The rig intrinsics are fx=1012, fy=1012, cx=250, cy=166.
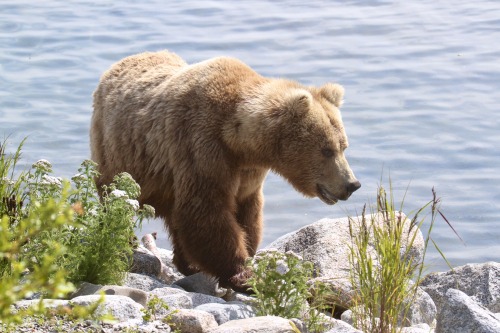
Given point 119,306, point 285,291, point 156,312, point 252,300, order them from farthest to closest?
1. point 252,300
2. point 285,291
3. point 156,312
4. point 119,306

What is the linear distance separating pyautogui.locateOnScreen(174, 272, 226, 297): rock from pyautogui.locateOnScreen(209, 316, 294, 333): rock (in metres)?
2.50

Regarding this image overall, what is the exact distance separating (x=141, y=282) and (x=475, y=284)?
2.40m

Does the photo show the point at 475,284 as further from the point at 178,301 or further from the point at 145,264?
the point at 178,301

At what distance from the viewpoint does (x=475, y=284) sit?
283 inches

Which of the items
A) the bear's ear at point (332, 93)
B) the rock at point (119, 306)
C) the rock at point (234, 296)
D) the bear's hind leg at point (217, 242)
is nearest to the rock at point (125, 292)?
the rock at point (119, 306)

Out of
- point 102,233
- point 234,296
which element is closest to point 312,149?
point 234,296

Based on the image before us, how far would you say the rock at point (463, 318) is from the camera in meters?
5.45

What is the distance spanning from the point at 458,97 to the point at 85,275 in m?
8.34

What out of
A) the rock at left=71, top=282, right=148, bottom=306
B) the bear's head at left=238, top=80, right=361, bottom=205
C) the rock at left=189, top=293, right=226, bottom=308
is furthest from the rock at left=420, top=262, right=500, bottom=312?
the rock at left=71, top=282, right=148, bottom=306

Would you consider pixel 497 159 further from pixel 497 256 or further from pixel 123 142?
pixel 123 142

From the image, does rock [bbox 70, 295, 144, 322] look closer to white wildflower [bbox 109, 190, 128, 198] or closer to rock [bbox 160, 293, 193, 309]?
rock [bbox 160, 293, 193, 309]

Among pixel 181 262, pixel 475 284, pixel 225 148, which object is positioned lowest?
pixel 181 262

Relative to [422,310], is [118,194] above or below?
above

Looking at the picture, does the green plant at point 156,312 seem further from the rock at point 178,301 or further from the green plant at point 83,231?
the green plant at point 83,231
